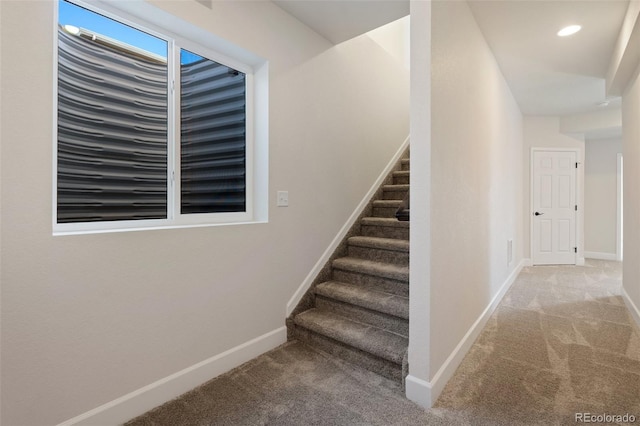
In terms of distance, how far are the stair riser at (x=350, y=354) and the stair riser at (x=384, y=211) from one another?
1507 mm

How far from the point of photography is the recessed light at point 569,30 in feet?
8.48

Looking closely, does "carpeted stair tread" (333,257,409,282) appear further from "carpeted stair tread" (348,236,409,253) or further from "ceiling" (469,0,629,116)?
"ceiling" (469,0,629,116)

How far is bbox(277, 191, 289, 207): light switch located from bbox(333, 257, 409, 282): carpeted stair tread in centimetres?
77

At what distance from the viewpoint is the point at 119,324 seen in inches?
62.1

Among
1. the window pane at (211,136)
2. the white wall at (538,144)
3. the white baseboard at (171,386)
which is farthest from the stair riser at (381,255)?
the white wall at (538,144)

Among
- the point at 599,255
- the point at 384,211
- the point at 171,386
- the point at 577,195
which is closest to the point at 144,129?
the point at 171,386

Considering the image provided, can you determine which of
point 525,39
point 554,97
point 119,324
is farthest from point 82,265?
point 554,97

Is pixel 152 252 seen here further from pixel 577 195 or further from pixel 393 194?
pixel 577 195

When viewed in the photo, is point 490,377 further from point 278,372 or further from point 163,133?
point 163,133

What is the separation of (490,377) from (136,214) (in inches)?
91.2

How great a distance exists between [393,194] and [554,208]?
376 cm

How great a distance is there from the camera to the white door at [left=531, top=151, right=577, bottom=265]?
548cm

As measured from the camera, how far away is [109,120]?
5.61 feet

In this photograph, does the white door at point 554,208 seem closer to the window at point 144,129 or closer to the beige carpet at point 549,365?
the beige carpet at point 549,365
